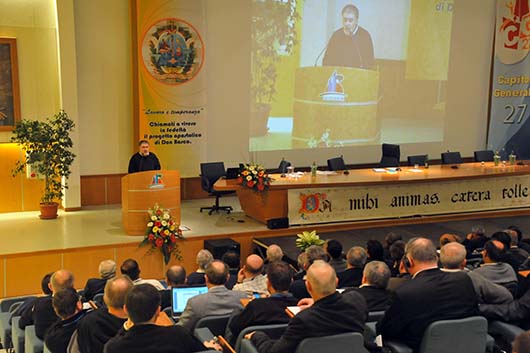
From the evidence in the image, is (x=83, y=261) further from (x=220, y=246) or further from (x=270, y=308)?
(x=270, y=308)

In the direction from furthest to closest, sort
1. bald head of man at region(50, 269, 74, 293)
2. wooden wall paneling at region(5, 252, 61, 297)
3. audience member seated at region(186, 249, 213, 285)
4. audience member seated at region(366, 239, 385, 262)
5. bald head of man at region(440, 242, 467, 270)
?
wooden wall paneling at region(5, 252, 61, 297) < audience member seated at region(366, 239, 385, 262) < audience member seated at region(186, 249, 213, 285) < bald head of man at region(50, 269, 74, 293) < bald head of man at region(440, 242, 467, 270)

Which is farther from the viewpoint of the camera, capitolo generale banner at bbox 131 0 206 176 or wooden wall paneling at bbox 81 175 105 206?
wooden wall paneling at bbox 81 175 105 206

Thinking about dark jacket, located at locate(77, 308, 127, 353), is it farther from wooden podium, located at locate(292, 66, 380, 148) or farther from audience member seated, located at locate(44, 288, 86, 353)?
wooden podium, located at locate(292, 66, 380, 148)

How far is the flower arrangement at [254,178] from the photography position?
8.56m

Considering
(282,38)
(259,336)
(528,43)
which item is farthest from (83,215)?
(528,43)

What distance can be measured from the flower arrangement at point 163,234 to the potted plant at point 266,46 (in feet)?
12.0

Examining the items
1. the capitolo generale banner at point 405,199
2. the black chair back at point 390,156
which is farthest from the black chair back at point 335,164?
the capitolo generale banner at point 405,199

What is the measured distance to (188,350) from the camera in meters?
3.14

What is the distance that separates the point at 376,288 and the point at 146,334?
5.92ft

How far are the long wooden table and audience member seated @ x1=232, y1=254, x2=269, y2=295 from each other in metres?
3.71

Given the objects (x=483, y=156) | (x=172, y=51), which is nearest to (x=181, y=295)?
(x=172, y=51)

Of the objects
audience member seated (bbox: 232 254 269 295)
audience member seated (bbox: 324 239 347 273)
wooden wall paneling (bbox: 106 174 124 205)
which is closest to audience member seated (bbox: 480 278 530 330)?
audience member seated (bbox: 232 254 269 295)

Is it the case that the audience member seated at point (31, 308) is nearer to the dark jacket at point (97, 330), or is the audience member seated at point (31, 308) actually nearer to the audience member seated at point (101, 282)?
the audience member seated at point (101, 282)

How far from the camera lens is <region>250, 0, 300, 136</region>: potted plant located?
36.2 ft
